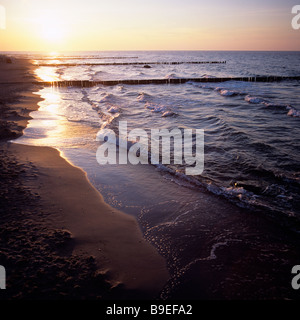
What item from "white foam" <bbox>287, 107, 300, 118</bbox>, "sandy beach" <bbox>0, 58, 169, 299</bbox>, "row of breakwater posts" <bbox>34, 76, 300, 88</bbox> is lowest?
"sandy beach" <bbox>0, 58, 169, 299</bbox>

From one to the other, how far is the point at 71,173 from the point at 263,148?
6.59 m

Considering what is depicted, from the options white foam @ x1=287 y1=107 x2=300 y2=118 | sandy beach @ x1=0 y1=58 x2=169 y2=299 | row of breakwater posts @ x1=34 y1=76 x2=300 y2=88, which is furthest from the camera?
row of breakwater posts @ x1=34 y1=76 x2=300 y2=88

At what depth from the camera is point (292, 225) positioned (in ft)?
13.6

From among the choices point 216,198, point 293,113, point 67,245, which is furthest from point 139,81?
point 67,245

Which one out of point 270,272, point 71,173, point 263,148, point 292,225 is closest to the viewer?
point 270,272

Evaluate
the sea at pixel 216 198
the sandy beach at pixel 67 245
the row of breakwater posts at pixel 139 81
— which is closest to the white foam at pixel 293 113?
the sea at pixel 216 198

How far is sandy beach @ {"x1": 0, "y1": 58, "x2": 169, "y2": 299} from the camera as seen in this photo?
9.27ft

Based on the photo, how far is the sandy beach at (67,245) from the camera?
9.27 ft

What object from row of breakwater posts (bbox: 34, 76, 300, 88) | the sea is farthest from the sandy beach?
row of breakwater posts (bbox: 34, 76, 300, 88)

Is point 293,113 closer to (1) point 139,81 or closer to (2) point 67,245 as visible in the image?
(2) point 67,245

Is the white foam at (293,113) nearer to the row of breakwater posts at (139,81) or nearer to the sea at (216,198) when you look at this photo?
the sea at (216,198)

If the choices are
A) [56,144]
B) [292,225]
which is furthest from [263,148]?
[56,144]

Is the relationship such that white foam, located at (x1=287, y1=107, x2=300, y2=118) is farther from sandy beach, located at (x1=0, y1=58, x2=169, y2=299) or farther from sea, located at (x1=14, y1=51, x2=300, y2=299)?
sandy beach, located at (x1=0, y1=58, x2=169, y2=299)
